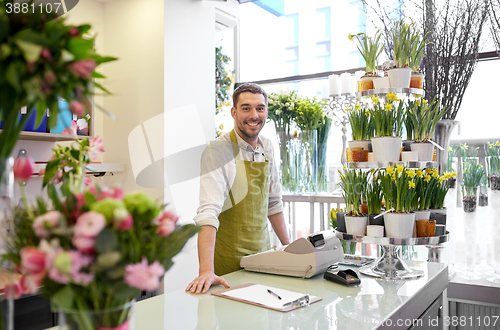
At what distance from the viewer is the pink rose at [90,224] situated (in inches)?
20.3

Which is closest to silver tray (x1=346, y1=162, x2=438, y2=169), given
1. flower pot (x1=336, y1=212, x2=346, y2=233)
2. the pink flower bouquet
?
flower pot (x1=336, y1=212, x2=346, y2=233)

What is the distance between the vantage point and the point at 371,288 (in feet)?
5.20

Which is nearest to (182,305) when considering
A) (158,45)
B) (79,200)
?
A: (79,200)

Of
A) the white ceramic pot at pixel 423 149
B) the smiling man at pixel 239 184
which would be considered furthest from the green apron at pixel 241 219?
the white ceramic pot at pixel 423 149

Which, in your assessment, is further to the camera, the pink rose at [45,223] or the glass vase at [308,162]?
the glass vase at [308,162]

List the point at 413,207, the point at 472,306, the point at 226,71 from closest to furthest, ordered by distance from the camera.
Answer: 1. the point at 413,207
2. the point at 472,306
3. the point at 226,71

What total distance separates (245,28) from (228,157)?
9.02 feet

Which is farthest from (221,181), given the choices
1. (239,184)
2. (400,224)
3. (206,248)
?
(400,224)

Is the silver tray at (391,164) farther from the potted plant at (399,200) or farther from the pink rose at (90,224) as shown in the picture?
the pink rose at (90,224)

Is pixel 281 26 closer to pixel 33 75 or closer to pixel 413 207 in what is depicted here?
pixel 413 207

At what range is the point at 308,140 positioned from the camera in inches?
141

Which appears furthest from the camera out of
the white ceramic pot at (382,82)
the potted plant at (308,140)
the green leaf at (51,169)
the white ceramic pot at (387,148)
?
the potted plant at (308,140)

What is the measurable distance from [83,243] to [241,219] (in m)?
1.67

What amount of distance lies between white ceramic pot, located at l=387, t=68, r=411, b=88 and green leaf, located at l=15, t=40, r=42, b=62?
1.70 meters
